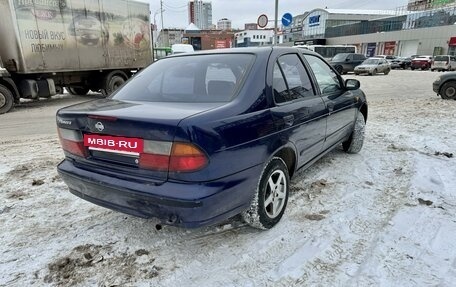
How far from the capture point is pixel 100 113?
256 centimetres

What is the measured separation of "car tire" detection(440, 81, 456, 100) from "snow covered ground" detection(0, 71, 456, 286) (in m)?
8.76

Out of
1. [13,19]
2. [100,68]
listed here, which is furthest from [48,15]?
[100,68]

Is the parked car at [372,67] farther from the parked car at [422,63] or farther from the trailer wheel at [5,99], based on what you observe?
the trailer wheel at [5,99]

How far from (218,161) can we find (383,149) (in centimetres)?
408

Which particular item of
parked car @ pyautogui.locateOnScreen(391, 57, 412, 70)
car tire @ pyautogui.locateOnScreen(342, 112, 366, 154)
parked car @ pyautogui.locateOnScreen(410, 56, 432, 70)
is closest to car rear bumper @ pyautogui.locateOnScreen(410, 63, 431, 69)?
parked car @ pyautogui.locateOnScreen(410, 56, 432, 70)

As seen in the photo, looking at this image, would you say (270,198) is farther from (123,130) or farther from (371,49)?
(371,49)

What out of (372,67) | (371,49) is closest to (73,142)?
(372,67)

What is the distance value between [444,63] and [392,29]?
2985 centimetres

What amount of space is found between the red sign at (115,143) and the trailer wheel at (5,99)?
8718 millimetres

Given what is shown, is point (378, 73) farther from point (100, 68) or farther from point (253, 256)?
point (253, 256)

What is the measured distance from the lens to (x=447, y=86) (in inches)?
461

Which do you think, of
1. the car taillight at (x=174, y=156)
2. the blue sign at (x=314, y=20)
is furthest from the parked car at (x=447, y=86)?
the blue sign at (x=314, y=20)

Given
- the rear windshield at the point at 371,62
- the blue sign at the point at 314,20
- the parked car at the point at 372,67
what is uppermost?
the blue sign at the point at 314,20

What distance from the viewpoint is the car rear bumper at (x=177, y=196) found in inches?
90.2
